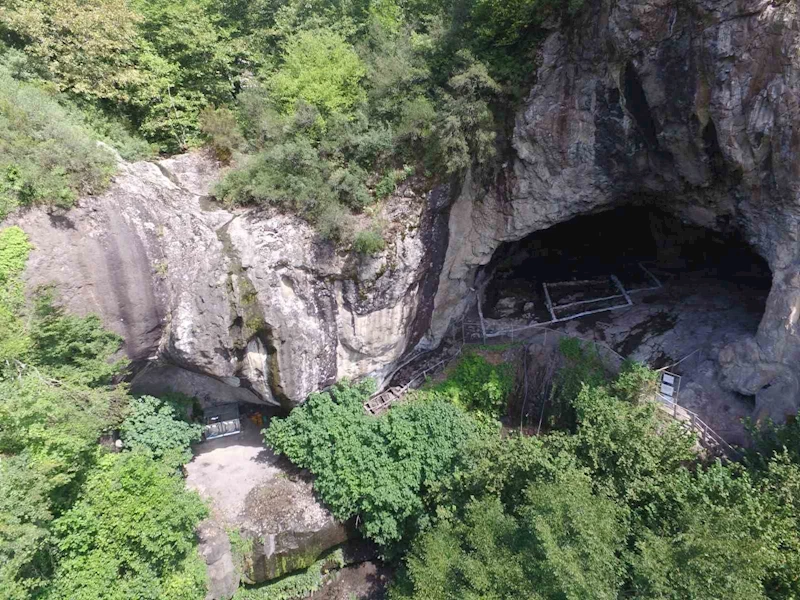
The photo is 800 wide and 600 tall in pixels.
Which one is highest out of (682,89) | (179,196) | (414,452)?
(682,89)

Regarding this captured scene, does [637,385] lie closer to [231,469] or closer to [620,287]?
[620,287]

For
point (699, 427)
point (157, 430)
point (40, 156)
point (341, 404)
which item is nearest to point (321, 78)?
point (40, 156)

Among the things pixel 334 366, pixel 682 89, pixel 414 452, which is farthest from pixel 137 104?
pixel 682 89

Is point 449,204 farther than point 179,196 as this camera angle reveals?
Yes

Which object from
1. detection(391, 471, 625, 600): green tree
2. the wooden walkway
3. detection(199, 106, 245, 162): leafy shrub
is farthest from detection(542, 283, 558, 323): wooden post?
detection(199, 106, 245, 162): leafy shrub

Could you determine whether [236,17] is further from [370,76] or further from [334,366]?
[334,366]

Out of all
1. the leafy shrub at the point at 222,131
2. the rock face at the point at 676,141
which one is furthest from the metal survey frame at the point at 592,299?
the leafy shrub at the point at 222,131

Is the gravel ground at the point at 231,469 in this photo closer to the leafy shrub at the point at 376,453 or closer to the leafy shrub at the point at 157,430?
the leafy shrub at the point at 157,430
